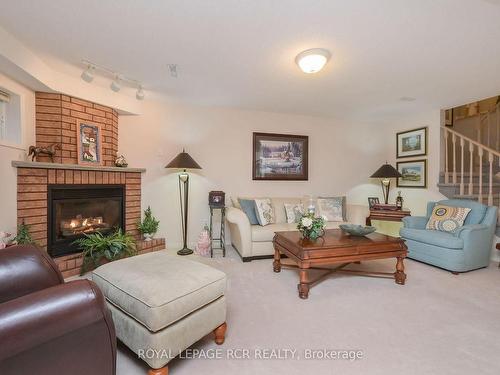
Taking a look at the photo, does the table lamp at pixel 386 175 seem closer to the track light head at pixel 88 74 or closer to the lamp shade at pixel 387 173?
the lamp shade at pixel 387 173

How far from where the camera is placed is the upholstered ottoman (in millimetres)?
1268

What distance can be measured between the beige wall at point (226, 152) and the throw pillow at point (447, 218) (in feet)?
5.04

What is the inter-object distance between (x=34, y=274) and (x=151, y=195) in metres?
2.62

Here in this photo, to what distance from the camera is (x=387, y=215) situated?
3971 mm

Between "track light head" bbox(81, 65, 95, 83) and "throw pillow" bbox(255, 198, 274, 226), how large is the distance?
2371 millimetres

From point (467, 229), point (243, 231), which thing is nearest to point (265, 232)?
point (243, 231)

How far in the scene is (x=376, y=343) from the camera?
159 cm

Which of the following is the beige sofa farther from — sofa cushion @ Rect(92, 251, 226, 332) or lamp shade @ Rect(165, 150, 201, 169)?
sofa cushion @ Rect(92, 251, 226, 332)

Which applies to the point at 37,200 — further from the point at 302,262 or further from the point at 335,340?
the point at 335,340

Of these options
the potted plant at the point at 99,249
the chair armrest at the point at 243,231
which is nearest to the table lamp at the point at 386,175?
the chair armrest at the point at 243,231

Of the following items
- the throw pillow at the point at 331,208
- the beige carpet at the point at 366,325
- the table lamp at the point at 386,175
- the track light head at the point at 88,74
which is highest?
the track light head at the point at 88,74

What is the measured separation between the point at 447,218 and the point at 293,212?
1896 mm

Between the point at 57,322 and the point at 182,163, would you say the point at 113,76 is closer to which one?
the point at 182,163

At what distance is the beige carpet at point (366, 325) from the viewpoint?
1.41 metres
